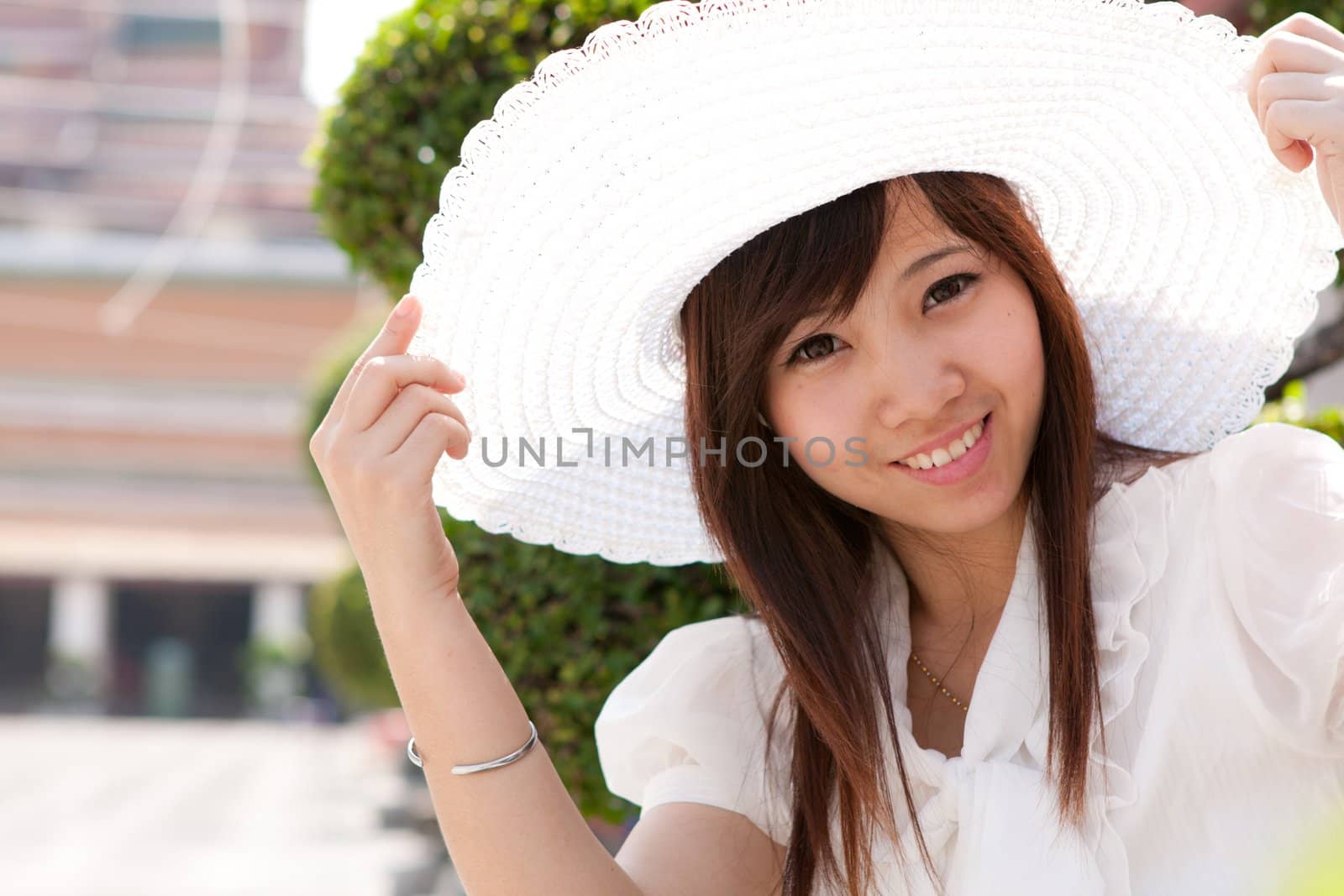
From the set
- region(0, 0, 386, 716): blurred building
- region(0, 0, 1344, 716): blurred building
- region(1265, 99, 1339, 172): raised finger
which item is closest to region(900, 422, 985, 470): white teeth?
region(1265, 99, 1339, 172): raised finger

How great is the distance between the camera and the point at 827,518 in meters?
2.01

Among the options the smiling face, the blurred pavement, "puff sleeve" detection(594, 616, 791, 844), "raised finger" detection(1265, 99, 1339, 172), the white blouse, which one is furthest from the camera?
the blurred pavement

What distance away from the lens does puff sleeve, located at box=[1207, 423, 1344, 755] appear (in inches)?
58.5

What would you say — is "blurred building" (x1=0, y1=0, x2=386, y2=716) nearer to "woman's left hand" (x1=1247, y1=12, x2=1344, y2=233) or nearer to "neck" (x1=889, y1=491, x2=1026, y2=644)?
"neck" (x1=889, y1=491, x2=1026, y2=644)

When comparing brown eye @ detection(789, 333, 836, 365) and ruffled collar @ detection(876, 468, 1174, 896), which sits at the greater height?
brown eye @ detection(789, 333, 836, 365)

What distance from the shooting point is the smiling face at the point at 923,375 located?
1.64 m

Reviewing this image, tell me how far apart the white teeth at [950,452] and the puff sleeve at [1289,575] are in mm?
295

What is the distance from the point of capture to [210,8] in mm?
17562

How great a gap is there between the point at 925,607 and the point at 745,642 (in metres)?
0.28

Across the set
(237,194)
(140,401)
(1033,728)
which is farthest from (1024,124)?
(140,401)

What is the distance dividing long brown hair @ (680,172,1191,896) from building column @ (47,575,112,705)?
104 ft

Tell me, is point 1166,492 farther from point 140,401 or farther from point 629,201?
point 140,401

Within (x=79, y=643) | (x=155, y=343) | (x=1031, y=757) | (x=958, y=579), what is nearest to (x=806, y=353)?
(x=958, y=579)

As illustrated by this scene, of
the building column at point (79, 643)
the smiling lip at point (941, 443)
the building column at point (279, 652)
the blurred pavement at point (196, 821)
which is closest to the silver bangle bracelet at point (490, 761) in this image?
the smiling lip at point (941, 443)
